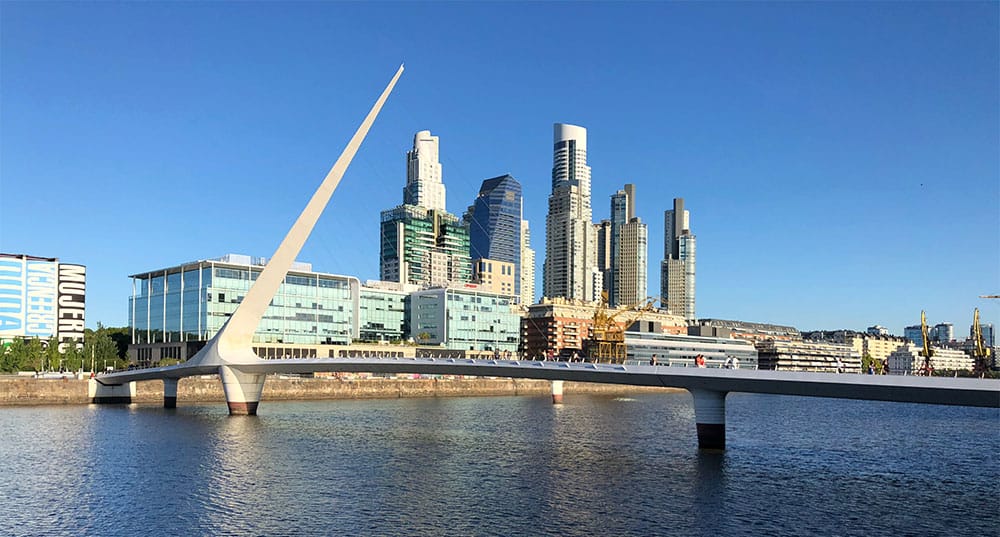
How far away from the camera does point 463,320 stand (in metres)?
139

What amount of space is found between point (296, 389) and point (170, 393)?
619 inches

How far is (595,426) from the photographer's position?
57.0 m

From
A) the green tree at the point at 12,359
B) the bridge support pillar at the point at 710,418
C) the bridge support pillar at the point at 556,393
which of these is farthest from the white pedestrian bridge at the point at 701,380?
the green tree at the point at 12,359

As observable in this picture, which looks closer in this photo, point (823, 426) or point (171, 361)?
point (823, 426)

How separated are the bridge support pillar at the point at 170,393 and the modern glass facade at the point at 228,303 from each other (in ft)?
114

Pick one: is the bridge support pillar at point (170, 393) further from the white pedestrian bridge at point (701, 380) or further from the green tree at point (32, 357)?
the green tree at point (32, 357)

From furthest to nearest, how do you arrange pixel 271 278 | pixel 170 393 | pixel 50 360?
pixel 50 360, pixel 170 393, pixel 271 278

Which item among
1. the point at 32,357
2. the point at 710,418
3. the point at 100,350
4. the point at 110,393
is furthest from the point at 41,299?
the point at 710,418

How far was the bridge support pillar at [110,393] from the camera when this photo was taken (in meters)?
76.4

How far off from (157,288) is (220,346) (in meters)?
59.4

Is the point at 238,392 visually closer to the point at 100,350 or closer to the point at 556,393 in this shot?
the point at 556,393

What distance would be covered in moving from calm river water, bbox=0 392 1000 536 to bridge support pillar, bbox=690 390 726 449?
45.6 inches

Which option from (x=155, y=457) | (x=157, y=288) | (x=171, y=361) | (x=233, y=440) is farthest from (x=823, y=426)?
(x=157, y=288)

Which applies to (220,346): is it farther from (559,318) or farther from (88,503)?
(559,318)
